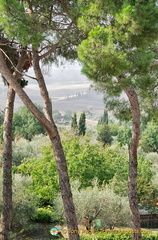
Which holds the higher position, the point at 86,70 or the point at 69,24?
the point at 69,24

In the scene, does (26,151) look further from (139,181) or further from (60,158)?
(60,158)

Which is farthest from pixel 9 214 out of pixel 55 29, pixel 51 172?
pixel 51 172

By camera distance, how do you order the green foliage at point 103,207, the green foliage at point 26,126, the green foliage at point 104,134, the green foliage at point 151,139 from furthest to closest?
the green foliage at point 151,139 < the green foliage at point 104,134 < the green foliage at point 26,126 < the green foliage at point 103,207

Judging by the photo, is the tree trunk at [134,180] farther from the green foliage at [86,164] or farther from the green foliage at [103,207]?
the green foliage at [86,164]

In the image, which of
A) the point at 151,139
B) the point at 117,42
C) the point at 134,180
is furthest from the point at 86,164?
the point at 151,139

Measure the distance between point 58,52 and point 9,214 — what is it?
388 cm

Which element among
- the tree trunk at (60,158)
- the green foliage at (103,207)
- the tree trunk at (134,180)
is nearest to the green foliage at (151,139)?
the green foliage at (103,207)

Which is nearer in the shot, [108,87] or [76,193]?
[108,87]

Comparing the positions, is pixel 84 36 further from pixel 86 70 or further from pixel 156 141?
pixel 156 141

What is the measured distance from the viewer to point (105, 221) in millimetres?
9875

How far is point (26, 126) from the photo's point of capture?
3272cm

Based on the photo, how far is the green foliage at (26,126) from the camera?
31453 mm

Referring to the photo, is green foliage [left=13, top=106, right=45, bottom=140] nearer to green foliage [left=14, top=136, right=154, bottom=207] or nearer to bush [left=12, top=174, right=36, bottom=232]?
green foliage [left=14, top=136, right=154, bottom=207]

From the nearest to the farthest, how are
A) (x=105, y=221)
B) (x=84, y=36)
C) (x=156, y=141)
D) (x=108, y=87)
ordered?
(x=108, y=87)
(x=84, y=36)
(x=105, y=221)
(x=156, y=141)
